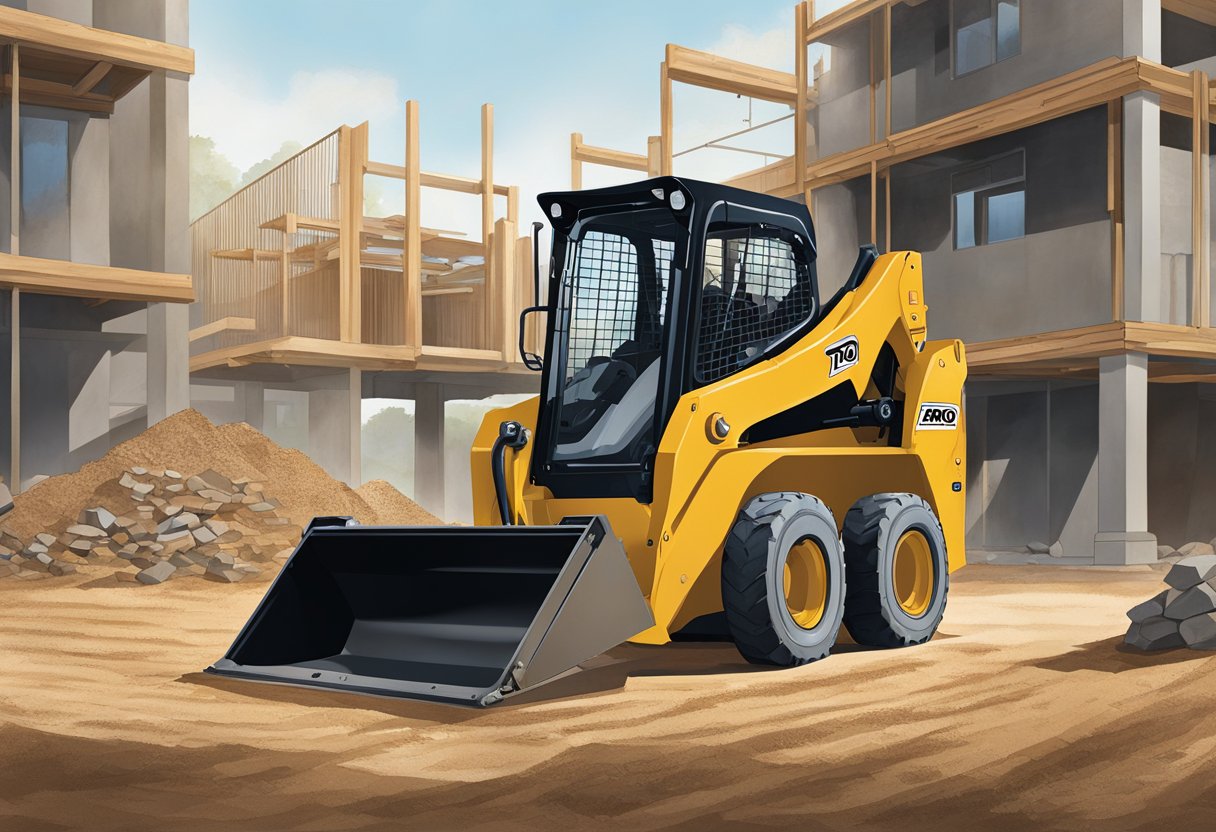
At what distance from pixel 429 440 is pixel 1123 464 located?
51.0 feet

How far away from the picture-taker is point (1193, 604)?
28.0 ft

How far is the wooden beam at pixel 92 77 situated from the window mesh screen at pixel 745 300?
42.9 ft

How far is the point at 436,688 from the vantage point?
6469mm

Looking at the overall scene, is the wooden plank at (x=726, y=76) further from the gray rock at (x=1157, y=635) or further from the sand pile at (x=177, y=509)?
the gray rock at (x=1157, y=635)

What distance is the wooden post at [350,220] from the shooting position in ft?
77.4

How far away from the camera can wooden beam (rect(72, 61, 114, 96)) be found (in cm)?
1827

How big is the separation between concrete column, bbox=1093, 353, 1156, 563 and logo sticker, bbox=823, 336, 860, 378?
10097mm

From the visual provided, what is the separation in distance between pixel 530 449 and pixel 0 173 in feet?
44.2

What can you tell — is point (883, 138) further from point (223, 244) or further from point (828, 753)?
point (828, 753)

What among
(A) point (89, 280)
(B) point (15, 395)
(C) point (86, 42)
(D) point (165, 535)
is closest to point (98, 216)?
(A) point (89, 280)

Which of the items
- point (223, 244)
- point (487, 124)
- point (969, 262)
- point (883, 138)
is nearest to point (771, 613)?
point (969, 262)

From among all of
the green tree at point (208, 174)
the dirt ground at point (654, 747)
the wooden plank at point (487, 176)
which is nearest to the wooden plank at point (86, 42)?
the wooden plank at point (487, 176)

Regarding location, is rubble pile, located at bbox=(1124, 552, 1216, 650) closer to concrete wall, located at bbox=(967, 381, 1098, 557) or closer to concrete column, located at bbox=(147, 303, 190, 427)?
concrete wall, located at bbox=(967, 381, 1098, 557)

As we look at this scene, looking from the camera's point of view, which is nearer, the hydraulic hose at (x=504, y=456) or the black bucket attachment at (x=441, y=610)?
the black bucket attachment at (x=441, y=610)
